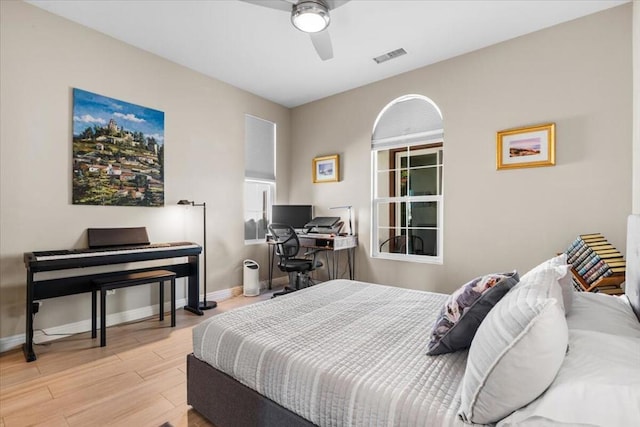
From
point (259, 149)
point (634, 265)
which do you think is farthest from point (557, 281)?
point (259, 149)

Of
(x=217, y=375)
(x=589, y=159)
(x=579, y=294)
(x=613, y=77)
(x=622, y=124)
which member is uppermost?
(x=613, y=77)

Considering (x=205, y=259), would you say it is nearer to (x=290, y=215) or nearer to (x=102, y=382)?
(x=290, y=215)

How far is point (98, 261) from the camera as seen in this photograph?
2709 millimetres

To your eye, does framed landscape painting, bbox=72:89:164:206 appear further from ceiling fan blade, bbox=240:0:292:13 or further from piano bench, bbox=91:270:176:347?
ceiling fan blade, bbox=240:0:292:13

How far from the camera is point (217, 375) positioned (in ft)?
5.14

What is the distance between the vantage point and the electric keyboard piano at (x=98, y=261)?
243cm

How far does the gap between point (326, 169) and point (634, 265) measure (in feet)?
11.8

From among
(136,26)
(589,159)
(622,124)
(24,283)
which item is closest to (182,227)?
(24,283)

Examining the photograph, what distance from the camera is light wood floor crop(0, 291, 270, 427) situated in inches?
68.2

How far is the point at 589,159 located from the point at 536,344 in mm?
2813

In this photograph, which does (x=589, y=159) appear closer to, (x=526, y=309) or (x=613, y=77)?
(x=613, y=77)

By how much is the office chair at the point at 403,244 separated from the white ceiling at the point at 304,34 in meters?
2.15

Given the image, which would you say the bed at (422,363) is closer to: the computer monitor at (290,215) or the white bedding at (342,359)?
the white bedding at (342,359)

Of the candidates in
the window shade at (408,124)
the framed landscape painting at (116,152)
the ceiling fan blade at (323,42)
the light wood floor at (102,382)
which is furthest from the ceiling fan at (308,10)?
the light wood floor at (102,382)
